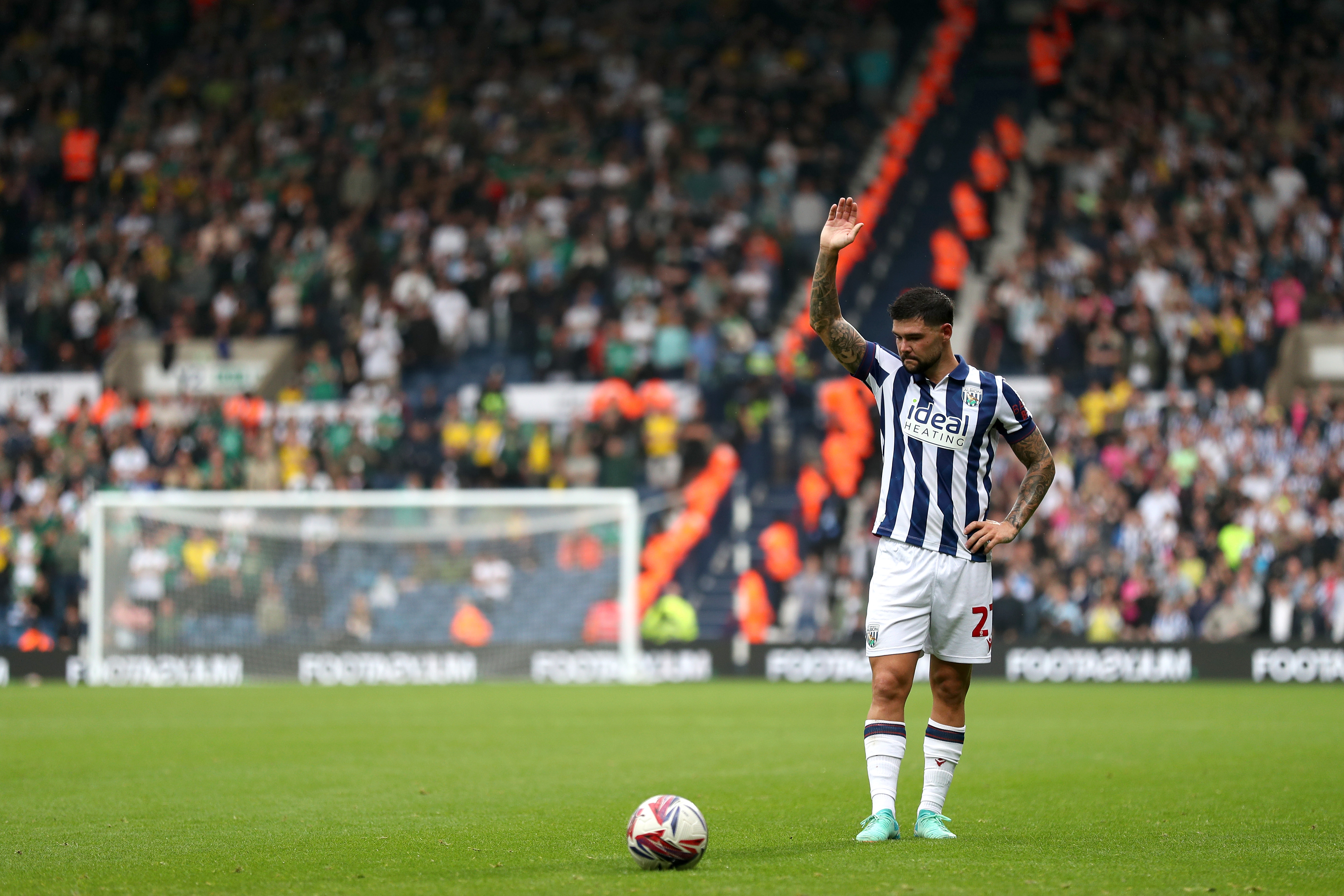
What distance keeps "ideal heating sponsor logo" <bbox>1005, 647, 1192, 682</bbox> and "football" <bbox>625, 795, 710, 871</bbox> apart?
1425 cm

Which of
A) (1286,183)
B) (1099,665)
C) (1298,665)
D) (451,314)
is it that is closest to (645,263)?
(451,314)

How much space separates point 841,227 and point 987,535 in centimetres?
133

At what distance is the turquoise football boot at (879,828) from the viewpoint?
20.9 feet

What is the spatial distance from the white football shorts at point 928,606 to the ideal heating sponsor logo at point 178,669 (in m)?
14.6

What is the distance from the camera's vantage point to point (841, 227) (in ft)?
21.5

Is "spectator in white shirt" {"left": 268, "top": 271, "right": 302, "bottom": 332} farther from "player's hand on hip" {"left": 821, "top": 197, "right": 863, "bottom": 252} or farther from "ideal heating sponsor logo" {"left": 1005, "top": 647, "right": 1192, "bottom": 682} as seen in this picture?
"player's hand on hip" {"left": 821, "top": 197, "right": 863, "bottom": 252}

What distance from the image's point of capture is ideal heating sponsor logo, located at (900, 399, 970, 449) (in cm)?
657

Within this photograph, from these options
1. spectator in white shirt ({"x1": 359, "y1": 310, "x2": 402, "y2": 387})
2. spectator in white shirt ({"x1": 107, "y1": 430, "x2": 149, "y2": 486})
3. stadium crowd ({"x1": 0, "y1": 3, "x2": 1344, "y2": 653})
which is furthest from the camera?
spectator in white shirt ({"x1": 359, "y1": 310, "x2": 402, "y2": 387})

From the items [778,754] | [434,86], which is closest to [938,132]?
[434,86]

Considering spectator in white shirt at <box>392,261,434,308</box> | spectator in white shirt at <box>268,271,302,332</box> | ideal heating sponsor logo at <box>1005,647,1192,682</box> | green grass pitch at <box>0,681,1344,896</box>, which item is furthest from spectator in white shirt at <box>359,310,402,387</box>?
ideal heating sponsor logo at <box>1005,647,1192,682</box>

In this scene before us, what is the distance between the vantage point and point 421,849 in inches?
250

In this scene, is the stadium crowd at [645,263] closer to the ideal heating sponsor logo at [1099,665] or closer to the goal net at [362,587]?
the ideal heating sponsor logo at [1099,665]

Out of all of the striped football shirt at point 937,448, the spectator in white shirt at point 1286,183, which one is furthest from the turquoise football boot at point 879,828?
the spectator in white shirt at point 1286,183

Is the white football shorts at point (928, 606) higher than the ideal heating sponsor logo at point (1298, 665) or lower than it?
higher
